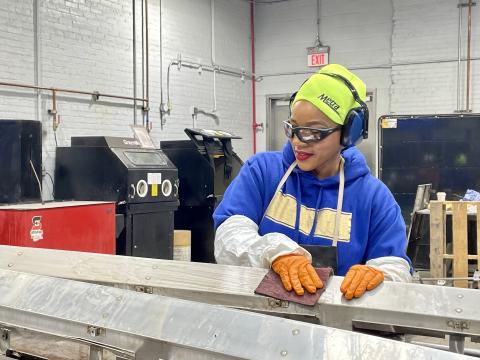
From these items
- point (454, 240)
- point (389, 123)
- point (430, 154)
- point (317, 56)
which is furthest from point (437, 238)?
point (317, 56)

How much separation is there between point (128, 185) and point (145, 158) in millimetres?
452

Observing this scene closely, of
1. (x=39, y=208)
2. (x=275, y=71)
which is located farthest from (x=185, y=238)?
(x=275, y=71)

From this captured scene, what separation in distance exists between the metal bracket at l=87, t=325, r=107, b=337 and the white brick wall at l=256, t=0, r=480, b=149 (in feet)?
27.3

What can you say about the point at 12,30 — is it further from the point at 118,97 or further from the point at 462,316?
the point at 462,316

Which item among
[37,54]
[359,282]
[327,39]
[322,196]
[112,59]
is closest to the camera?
[359,282]

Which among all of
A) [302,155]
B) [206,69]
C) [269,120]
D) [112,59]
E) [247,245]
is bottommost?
[247,245]

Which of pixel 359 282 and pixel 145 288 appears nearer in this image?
pixel 359 282

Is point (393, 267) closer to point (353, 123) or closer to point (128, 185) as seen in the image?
point (353, 123)

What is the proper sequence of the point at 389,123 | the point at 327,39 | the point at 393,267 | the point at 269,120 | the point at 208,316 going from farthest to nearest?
the point at 269,120, the point at 327,39, the point at 389,123, the point at 393,267, the point at 208,316

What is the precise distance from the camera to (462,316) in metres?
1.15

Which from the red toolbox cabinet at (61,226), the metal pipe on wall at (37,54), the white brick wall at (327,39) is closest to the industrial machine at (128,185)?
the red toolbox cabinet at (61,226)

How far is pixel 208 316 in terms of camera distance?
1.09 meters

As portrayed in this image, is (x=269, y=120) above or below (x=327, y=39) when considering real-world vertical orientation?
below

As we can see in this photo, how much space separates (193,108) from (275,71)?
6.90ft
